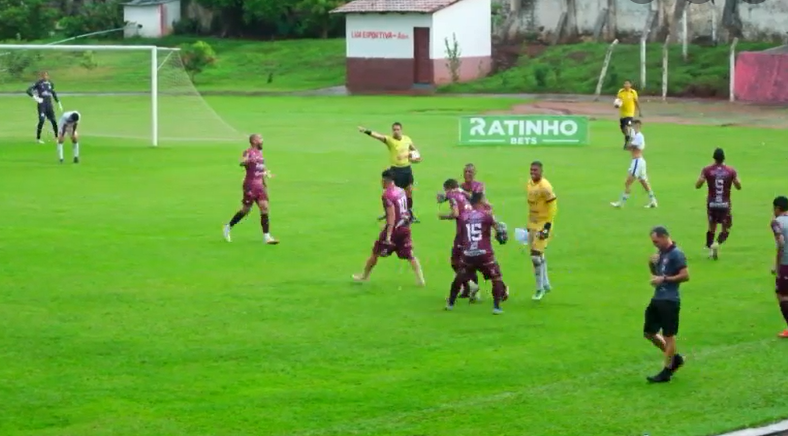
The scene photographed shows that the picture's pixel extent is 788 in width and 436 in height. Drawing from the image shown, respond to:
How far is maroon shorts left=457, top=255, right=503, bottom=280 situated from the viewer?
1917cm

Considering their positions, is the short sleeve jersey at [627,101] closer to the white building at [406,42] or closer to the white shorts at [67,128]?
the white shorts at [67,128]

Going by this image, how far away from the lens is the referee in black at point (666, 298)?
1569 centimetres

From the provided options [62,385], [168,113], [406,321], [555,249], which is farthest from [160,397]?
[168,113]

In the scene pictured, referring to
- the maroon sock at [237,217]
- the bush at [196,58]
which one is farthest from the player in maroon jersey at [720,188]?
the bush at [196,58]

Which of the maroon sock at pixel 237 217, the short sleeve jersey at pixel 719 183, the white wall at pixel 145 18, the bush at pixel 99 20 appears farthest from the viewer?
the white wall at pixel 145 18

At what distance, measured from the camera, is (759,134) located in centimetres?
4616

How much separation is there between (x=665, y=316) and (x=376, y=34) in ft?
182

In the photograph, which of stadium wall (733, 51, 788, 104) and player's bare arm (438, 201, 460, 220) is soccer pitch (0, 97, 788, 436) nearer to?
player's bare arm (438, 201, 460, 220)

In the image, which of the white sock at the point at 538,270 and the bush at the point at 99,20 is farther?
the bush at the point at 99,20

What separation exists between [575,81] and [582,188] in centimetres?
3360

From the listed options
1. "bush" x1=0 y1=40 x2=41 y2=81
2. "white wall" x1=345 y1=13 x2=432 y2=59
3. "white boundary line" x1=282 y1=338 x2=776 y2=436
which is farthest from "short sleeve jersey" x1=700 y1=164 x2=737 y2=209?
"white wall" x1=345 y1=13 x2=432 y2=59

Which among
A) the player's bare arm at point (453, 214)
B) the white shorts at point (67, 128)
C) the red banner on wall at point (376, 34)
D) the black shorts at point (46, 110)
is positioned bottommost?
the player's bare arm at point (453, 214)

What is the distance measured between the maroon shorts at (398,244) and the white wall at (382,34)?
157ft

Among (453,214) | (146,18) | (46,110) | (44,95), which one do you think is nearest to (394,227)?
(453,214)
